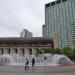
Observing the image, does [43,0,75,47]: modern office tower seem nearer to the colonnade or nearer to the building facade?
the building facade

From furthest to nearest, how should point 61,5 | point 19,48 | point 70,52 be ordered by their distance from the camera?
point 61,5
point 19,48
point 70,52

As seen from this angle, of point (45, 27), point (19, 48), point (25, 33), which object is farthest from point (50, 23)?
point (19, 48)

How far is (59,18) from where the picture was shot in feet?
557

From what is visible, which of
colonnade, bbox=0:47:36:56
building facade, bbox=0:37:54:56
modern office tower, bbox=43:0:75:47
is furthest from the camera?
modern office tower, bbox=43:0:75:47

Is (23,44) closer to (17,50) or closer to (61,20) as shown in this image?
(17,50)

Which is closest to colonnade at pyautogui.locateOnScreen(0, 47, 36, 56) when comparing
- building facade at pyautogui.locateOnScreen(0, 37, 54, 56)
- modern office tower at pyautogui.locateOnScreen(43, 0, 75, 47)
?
building facade at pyautogui.locateOnScreen(0, 37, 54, 56)

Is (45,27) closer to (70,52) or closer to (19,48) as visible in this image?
(19,48)

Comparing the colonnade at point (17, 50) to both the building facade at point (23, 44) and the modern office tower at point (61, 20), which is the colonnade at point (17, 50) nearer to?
the building facade at point (23, 44)

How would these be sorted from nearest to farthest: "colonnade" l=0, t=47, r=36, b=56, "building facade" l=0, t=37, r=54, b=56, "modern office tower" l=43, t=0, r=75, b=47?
"building facade" l=0, t=37, r=54, b=56 → "colonnade" l=0, t=47, r=36, b=56 → "modern office tower" l=43, t=0, r=75, b=47

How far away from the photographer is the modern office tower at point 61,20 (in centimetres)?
16062

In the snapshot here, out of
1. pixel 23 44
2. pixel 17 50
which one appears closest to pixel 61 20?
pixel 23 44

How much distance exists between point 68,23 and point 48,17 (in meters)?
20.0

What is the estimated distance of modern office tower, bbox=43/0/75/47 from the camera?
160625 mm

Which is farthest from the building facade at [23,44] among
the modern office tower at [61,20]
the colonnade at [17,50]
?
the modern office tower at [61,20]
